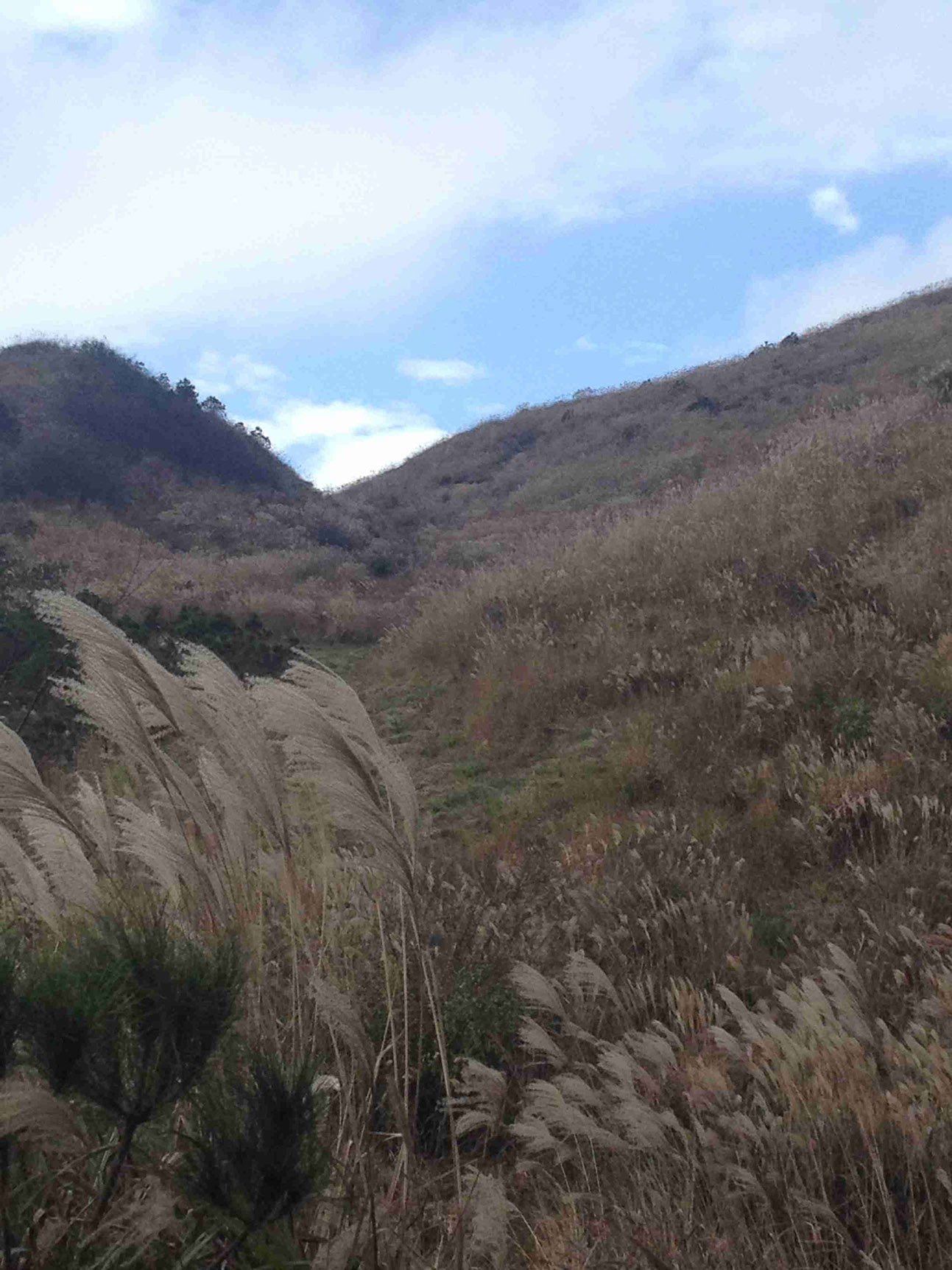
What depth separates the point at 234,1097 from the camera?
1.50 metres

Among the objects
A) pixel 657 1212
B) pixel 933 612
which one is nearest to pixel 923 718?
pixel 933 612

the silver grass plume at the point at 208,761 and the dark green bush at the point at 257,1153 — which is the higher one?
the silver grass plume at the point at 208,761

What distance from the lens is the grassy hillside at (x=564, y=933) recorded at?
1823mm

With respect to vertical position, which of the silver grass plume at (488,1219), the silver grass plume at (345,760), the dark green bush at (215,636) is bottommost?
the silver grass plume at (488,1219)

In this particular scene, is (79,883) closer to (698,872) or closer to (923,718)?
(698,872)

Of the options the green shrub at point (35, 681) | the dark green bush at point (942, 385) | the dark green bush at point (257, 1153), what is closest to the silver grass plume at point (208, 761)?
the dark green bush at point (257, 1153)

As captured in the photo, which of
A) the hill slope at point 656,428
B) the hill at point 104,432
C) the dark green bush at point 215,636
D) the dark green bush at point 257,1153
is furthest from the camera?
the hill at point 104,432

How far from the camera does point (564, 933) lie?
3787 millimetres

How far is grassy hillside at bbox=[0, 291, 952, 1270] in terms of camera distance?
182 centimetres

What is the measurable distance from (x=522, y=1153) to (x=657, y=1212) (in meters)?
0.82

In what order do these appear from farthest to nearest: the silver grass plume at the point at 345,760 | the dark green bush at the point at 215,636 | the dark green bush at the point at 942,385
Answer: the dark green bush at the point at 942,385
the dark green bush at the point at 215,636
the silver grass plume at the point at 345,760

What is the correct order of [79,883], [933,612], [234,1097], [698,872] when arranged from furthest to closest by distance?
[933,612]
[698,872]
[79,883]
[234,1097]

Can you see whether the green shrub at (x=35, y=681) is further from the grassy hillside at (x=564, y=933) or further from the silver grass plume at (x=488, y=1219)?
the silver grass plume at (x=488, y=1219)

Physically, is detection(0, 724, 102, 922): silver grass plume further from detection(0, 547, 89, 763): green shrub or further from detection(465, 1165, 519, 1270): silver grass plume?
detection(0, 547, 89, 763): green shrub
